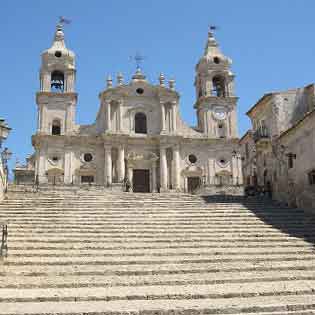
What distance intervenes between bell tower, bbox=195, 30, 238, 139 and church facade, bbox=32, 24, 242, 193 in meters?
0.09

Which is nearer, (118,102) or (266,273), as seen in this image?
(266,273)

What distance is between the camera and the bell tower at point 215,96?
1503 inches

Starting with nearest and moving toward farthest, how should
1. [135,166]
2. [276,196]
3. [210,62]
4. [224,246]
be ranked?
[224,246] → [276,196] → [135,166] → [210,62]

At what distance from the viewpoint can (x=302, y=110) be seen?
80.2 feet

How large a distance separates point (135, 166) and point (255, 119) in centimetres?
1196

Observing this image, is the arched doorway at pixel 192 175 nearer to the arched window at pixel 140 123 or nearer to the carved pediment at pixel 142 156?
the carved pediment at pixel 142 156

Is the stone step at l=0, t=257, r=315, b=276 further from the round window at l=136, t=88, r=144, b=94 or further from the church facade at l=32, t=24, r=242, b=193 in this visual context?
the round window at l=136, t=88, r=144, b=94

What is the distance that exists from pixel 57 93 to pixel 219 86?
1455cm

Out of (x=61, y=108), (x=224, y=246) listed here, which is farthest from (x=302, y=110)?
(x=61, y=108)

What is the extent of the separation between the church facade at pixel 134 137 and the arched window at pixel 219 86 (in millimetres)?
768

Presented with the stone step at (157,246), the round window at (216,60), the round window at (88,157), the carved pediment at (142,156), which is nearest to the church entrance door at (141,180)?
the carved pediment at (142,156)

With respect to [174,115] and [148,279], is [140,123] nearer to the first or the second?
[174,115]

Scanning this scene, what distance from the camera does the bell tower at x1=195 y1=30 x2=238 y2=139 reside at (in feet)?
125

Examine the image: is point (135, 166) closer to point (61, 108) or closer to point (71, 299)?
point (61, 108)
